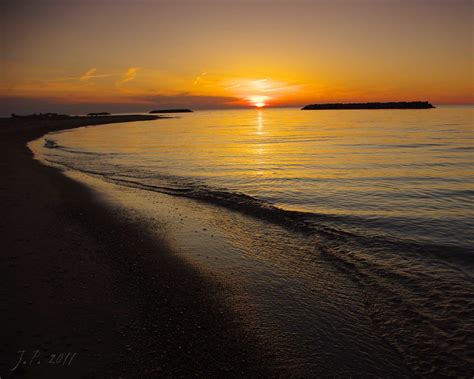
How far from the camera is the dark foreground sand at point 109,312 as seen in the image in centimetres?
426

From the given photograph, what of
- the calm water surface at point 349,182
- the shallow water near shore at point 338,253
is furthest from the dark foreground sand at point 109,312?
the calm water surface at point 349,182

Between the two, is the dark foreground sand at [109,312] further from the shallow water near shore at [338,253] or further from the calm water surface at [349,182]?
the calm water surface at [349,182]

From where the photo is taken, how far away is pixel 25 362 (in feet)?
14.0

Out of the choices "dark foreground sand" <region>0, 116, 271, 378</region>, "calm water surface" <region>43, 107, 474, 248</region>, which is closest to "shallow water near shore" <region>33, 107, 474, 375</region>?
"calm water surface" <region>43, 107, 474, 248</region>

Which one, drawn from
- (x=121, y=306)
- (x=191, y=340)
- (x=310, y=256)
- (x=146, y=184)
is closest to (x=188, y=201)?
(x=146, y=184)

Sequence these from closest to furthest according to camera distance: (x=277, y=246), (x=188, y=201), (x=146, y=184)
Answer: (x=277, y=246) < (x=188, y=201) < (x=146, y=184)

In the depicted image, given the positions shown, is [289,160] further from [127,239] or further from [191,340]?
[191,340]

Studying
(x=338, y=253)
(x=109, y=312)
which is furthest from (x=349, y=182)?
(x=109, y=312)

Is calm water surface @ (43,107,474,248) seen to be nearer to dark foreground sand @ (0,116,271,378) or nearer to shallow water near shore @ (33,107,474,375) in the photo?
shallow water near shore @ (33,107,474,375)

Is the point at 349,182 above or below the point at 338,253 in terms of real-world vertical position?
above

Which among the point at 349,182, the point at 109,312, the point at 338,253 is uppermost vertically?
the point at 349,182

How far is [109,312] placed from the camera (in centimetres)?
541

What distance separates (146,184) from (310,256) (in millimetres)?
11737

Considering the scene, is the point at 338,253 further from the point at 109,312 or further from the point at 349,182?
the point at 349,182
